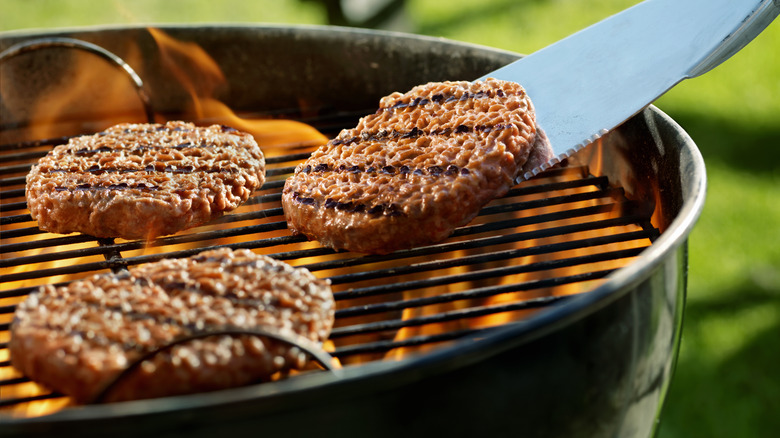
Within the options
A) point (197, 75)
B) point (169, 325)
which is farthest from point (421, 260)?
point (197, 75)

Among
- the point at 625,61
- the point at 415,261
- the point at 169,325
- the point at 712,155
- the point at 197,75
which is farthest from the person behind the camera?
the point at 712,155

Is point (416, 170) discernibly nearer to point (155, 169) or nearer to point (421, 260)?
point (421, 260)

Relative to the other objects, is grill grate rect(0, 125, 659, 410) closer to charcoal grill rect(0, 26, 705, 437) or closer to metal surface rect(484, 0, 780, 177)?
charcoal grill rect(0, 26, 705, 437)

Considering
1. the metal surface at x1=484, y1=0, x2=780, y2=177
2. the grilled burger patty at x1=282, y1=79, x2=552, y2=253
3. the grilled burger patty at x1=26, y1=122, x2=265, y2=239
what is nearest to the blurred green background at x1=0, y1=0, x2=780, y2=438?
the metal surface at x1=484, y1=0, x2=780, y2=177

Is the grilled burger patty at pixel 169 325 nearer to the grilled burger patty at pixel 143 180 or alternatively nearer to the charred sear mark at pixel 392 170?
the grilled burger patty at pixel 143 180

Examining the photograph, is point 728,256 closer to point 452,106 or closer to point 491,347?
point 452,106

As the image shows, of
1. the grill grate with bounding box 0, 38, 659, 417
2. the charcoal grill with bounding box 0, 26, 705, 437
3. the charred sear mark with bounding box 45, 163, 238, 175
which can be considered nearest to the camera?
the charcoal grill with bounding box 0, 26, 705, 437
